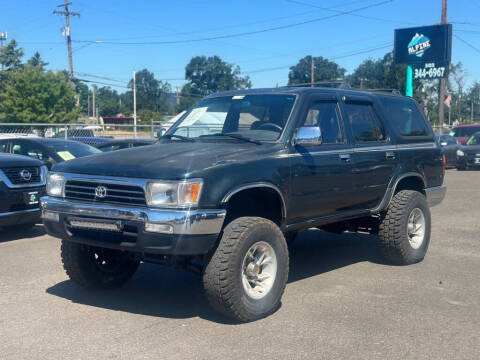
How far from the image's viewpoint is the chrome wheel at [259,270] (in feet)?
16.1

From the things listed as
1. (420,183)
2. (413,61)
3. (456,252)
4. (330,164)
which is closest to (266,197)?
(330,164)

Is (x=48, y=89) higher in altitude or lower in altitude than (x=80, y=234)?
higher

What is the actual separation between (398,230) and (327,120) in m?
1.64

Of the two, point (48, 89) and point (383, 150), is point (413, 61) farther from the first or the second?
point (383, 150)

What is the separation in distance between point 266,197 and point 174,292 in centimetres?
141

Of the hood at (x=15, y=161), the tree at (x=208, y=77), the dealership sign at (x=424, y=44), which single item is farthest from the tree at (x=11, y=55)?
the hood at (x=15, y=161)

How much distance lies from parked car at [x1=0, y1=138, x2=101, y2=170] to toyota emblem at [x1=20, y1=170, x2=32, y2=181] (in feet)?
5.47

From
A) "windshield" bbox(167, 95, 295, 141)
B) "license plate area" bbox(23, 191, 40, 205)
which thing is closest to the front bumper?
"windshield" bbox(167, 95, 295, 141)

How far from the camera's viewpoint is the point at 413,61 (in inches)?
1332

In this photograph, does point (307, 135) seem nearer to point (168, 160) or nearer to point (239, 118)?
point (239, 118)

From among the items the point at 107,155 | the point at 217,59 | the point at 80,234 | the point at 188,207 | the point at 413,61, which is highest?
the point at 217,59

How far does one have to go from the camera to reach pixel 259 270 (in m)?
5.06

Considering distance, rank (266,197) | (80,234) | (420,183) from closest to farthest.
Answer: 1. (80,234)
2. (266,197)
3. (420,183)

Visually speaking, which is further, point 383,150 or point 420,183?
point 420,183
